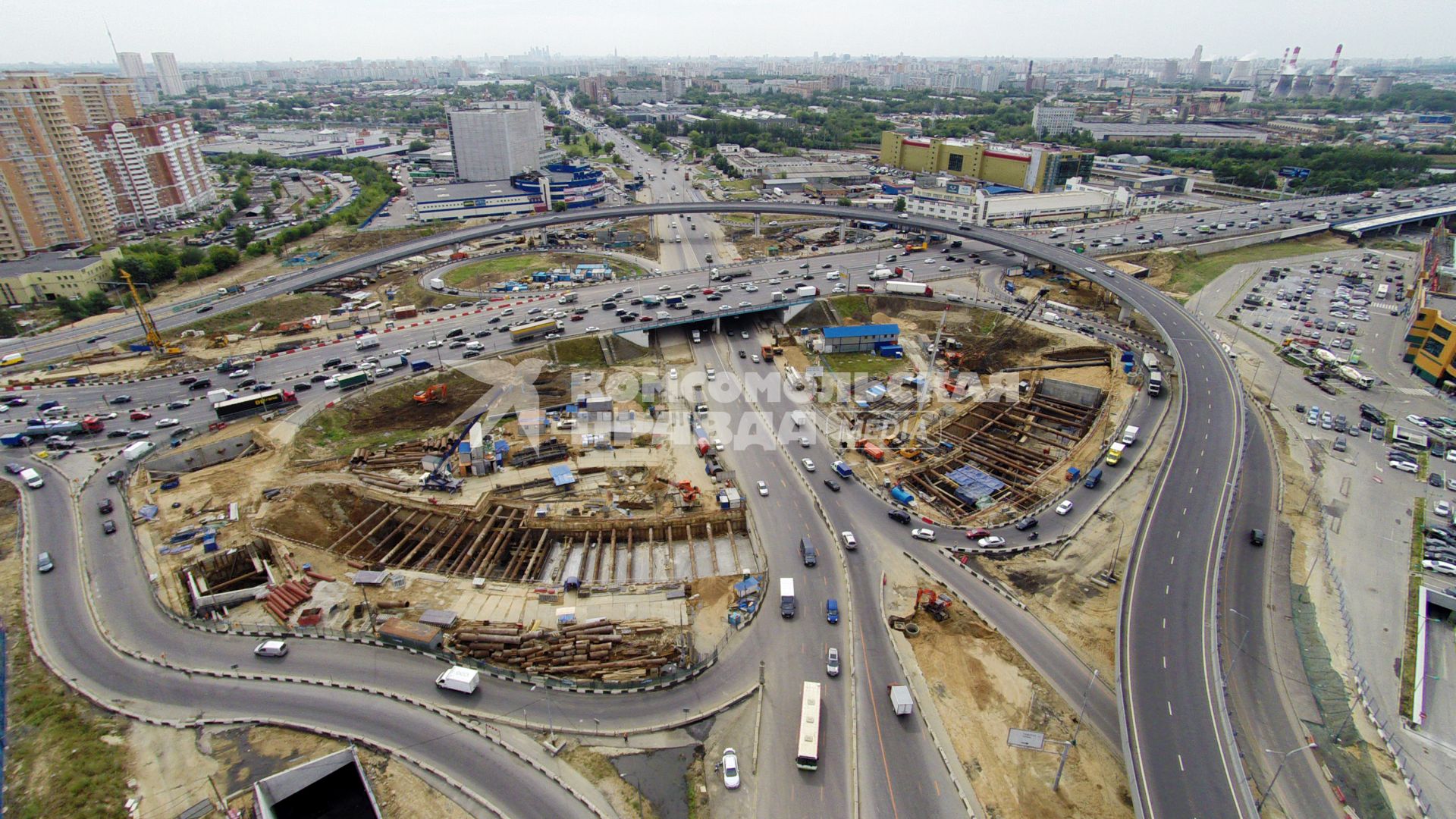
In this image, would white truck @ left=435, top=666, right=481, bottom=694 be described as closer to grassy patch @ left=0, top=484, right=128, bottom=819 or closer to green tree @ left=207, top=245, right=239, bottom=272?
grassy patch @ left=0, top=484, right=128, bottom=819

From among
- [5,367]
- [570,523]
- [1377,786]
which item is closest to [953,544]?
[1377,786]

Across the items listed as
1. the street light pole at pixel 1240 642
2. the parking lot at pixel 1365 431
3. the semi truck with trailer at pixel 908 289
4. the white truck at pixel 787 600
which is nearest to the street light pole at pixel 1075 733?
the street light pole at pixel 1240 642

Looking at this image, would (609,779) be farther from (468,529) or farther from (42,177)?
(42,177)

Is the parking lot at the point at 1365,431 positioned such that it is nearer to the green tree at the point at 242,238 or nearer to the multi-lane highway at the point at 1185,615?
the multi-lane highway at the point at 1185,615

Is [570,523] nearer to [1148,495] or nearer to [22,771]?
[22,771]

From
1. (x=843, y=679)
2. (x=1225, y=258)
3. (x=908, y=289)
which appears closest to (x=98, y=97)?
(x=908, y=289)

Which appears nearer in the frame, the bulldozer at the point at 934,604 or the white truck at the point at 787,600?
the white truck at the point at 787,600

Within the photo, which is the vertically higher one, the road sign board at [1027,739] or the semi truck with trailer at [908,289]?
A: the semi truck with trailer at [908,289]
